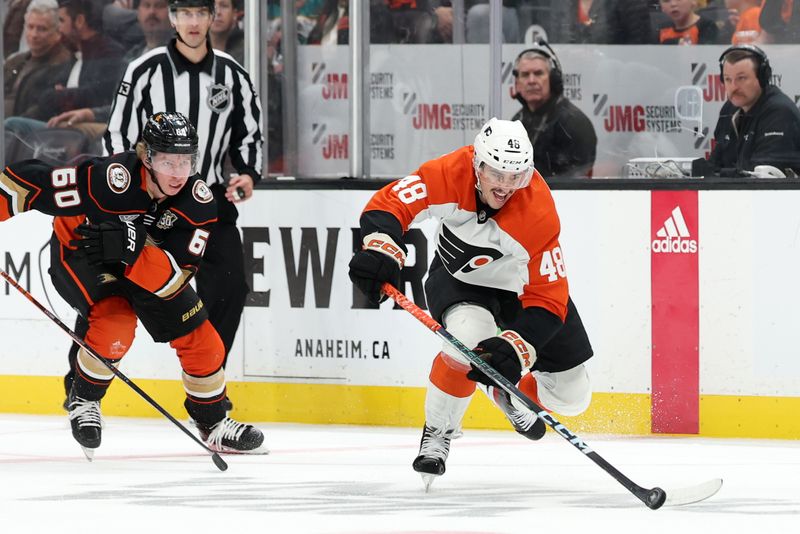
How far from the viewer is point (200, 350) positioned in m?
4.23

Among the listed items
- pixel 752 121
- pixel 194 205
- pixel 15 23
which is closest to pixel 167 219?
pixel 194 205

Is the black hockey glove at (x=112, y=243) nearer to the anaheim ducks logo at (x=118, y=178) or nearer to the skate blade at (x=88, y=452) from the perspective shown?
the anaheim ducks logo at (x=118, y=178)

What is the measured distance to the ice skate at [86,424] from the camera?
4223mm

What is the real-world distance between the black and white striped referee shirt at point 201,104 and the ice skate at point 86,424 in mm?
1014

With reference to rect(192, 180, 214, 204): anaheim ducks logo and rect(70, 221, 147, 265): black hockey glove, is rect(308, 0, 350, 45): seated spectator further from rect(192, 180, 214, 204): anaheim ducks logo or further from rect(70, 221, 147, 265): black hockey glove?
rect(70, 221, 147, 265): black hockey glove

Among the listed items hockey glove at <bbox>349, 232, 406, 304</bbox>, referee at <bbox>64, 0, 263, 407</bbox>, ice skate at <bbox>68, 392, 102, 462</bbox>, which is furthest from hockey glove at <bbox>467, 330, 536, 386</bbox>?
referee at <bbox>64, 0, 263, 407</bbox>

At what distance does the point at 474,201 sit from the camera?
375 cm

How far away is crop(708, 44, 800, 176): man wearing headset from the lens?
16.0ft

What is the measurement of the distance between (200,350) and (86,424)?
394mm

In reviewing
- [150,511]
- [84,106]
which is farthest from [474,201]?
[84,106]

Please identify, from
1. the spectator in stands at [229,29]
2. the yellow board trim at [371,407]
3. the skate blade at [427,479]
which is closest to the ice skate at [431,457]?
the skate blade at [427,479]

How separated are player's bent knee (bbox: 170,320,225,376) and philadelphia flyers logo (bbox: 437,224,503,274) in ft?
2.56

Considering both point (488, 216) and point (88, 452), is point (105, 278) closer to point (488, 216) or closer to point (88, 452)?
point (88, 452)

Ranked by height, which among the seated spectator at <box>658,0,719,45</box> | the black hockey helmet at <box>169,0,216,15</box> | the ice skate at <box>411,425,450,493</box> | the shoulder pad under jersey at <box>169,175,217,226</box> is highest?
the black hockey helmet at <box>169,0,216,15</box>
